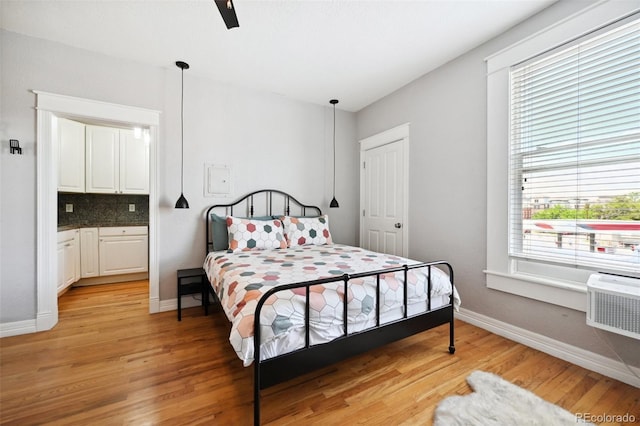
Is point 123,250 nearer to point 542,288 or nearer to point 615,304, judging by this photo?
point 542,288

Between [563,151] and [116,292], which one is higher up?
[563,151]

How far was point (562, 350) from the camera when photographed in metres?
2.04

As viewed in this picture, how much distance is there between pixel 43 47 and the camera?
8.33 feet

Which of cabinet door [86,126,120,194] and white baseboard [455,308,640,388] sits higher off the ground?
cabinet door [86,126,120,194]

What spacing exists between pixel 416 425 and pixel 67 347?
2.73m

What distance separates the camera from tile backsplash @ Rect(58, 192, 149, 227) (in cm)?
Answer: 390

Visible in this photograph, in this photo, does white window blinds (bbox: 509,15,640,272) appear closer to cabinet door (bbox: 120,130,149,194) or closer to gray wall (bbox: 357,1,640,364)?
gray wall (bbox: 357,1,640,364)

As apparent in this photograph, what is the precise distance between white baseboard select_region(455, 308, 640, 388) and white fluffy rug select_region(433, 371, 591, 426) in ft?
2.30

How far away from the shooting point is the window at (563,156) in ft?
5.84

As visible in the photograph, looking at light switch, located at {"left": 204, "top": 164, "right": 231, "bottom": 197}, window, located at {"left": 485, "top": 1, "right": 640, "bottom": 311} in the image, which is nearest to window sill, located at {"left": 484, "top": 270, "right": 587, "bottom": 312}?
window, located at {"left": 485, "top": 1, "right": 640, "bottom": 311}

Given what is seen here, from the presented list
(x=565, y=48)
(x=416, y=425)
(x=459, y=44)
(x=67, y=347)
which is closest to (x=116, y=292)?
(x=67, y=347)

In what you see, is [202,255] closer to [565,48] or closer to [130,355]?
[130,355]

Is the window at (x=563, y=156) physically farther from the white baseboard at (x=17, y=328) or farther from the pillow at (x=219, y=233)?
the white baseboard at (x=17, y=328)

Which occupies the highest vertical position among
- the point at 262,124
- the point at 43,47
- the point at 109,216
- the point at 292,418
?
the point at 43,47
